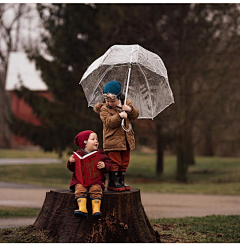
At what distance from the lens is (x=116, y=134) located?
16.9 ft

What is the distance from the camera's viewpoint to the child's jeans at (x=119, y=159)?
5.18 m

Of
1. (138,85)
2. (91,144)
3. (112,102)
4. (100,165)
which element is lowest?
(100,165)

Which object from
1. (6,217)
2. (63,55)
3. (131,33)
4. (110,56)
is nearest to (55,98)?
(63,55)

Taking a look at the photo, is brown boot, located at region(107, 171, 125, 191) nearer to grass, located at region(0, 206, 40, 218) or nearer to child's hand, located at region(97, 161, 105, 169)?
child's hand, located at region(97, 161, 105, 169)

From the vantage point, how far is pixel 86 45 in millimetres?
16062

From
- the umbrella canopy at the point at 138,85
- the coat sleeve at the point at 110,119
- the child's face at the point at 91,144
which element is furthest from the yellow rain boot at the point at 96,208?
the umbrella canopy at the point at 138,85

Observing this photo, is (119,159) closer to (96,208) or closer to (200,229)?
(96,208)

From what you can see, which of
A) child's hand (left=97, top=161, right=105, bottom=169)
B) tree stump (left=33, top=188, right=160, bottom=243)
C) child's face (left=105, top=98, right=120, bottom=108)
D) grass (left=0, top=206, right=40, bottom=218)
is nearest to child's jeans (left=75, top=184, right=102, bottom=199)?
tree stump (left=33, top=188, right=160, bottom=243)

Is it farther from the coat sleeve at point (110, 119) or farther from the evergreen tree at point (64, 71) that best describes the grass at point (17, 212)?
the evergreen tree at point (64, 71)

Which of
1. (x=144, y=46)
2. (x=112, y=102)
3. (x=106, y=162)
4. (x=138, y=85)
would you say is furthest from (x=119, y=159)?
(x=144, y=46)

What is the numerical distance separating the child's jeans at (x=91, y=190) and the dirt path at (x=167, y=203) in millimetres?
2658

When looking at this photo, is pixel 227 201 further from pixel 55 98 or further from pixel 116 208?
pixel 55 98

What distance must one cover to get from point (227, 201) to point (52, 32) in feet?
33.1

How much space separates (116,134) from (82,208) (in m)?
1.06
